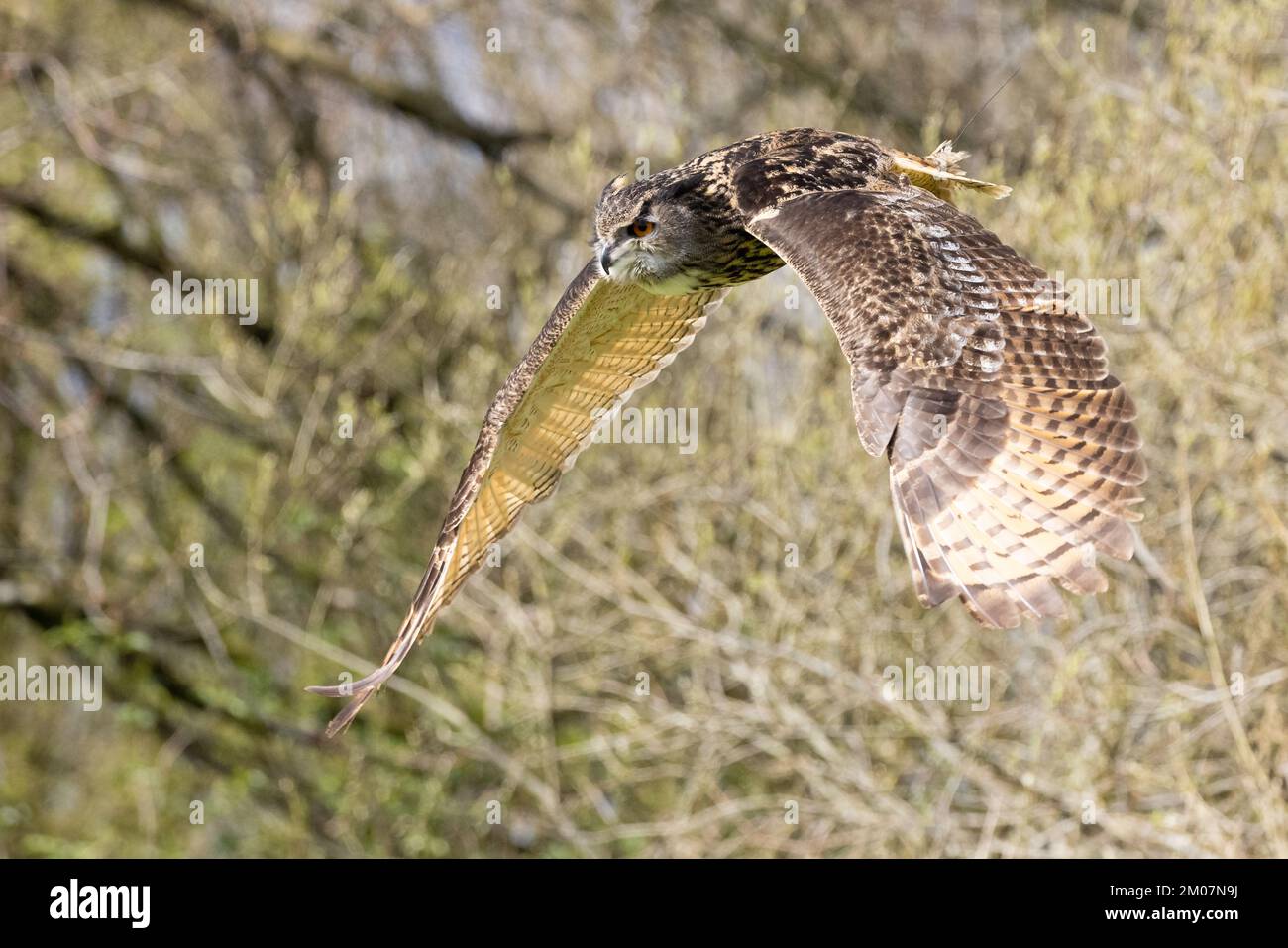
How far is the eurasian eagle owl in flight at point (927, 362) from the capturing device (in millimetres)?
3494

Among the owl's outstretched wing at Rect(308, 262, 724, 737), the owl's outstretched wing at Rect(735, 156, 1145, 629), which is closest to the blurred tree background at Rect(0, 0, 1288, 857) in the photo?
the owl's outstretched wing at Rect(308, 262, 724, 737)

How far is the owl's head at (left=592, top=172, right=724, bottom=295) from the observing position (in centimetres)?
445

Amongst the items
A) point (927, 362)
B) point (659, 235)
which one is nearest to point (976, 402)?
point (927, 362)

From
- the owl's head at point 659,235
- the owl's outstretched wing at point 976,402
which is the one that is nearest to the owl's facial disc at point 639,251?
the owl's head at point 659,235

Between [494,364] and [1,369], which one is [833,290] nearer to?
[494,364]

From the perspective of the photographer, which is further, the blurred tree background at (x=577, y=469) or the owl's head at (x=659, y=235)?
the blurred tree background at (x=577, y=469)

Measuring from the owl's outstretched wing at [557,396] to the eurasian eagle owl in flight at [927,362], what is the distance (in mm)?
14

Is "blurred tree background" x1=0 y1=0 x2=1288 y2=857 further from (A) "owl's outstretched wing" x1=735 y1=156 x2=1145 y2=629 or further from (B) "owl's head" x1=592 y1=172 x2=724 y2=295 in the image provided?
(A) "owl's outstretched wing" x1=735 y1=156 x2=1145 y2=629

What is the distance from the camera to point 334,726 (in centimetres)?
371

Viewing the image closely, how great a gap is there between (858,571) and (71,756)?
568 centimetres

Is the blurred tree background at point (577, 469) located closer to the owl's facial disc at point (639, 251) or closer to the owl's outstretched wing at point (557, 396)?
the owl's outstretched wing at point (557, 396)

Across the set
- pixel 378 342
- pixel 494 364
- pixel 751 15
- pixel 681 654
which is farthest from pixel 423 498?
pixel 751 15

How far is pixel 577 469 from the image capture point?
325 inches

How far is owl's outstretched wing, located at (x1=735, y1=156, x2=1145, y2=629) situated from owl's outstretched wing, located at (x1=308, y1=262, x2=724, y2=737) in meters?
0.89
